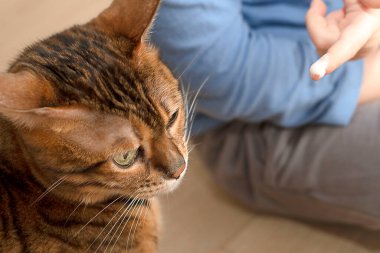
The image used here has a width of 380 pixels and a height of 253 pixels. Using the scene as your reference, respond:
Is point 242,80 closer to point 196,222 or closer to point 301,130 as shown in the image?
point 301,130

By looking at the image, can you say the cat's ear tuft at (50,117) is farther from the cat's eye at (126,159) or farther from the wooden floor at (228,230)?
the wooden floor at (228,230)

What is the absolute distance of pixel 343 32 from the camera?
2.49 ft

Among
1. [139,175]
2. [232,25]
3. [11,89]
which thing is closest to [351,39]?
[232,25]

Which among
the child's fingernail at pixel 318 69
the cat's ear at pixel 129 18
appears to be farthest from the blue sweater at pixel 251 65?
the child's fingernail at pixel 318 69

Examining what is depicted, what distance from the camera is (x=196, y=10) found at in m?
0.87

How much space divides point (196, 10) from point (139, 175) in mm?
332

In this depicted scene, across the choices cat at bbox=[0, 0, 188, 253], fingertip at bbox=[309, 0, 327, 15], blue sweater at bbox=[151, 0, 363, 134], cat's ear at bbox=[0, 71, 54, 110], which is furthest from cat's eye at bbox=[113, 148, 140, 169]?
fingertip at bbox=[309, 0, 327, 15]

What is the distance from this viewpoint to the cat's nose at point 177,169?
2.40 ft

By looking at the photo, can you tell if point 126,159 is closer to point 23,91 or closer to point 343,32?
point 23,91

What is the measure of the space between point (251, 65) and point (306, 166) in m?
0.28

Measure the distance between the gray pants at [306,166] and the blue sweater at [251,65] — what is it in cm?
4

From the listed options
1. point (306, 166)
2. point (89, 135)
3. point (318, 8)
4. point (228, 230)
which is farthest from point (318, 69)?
point (228, 230)

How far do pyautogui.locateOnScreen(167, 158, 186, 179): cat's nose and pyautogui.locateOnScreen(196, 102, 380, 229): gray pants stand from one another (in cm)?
→ 41

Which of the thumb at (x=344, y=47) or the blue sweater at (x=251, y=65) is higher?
the thumb at (x=344, y=47)
